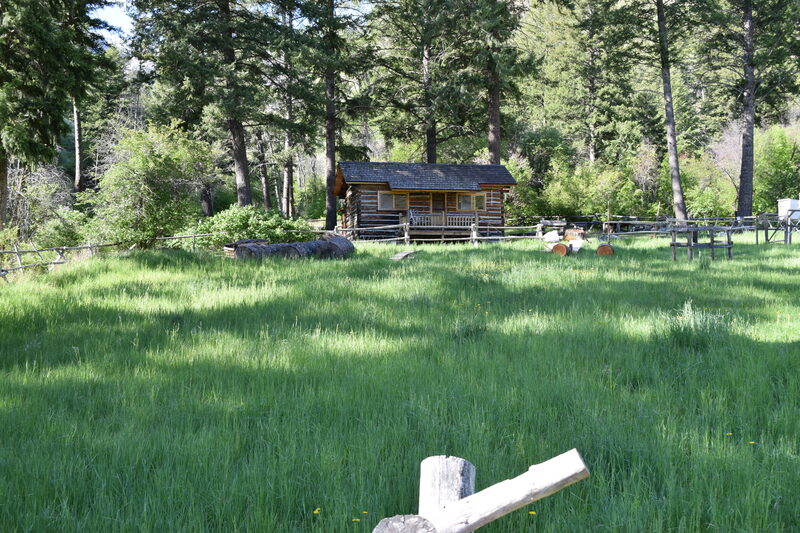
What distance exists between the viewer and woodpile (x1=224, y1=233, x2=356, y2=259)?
14.7 meters

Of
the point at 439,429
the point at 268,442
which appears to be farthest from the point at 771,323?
the point at 268,442

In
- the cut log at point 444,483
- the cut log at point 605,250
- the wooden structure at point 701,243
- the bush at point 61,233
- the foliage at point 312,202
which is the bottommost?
the cut log at point 444,483

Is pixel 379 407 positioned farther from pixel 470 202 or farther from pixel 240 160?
pixel 470 202

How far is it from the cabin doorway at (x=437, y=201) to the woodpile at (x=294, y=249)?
640 inches

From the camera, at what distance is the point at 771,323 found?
6.52 meters

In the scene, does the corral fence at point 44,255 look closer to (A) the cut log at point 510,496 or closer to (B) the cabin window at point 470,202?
(A) the cut log at point 510,496

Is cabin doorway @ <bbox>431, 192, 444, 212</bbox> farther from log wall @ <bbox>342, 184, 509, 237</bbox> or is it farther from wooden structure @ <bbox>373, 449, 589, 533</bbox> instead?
wooden structure @ <bbox>373, 449, 589, 533</bbox>

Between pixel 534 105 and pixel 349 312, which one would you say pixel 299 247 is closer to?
pixel 349 312

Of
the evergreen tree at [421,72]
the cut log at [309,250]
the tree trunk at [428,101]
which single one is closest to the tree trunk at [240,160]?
the evergreen tree at [421,72]

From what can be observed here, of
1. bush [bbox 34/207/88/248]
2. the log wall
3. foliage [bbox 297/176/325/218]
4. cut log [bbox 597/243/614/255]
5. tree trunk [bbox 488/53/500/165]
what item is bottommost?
cut log [bbox 597/243/614/255]

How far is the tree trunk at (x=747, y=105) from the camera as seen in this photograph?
25484mm

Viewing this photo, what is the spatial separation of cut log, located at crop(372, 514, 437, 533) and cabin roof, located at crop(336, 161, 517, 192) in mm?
28802

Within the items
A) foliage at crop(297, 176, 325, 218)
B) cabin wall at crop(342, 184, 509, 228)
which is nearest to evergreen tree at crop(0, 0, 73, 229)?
cabin wall at crop(342, 184, 509, 228)

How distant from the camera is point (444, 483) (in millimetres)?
2004
